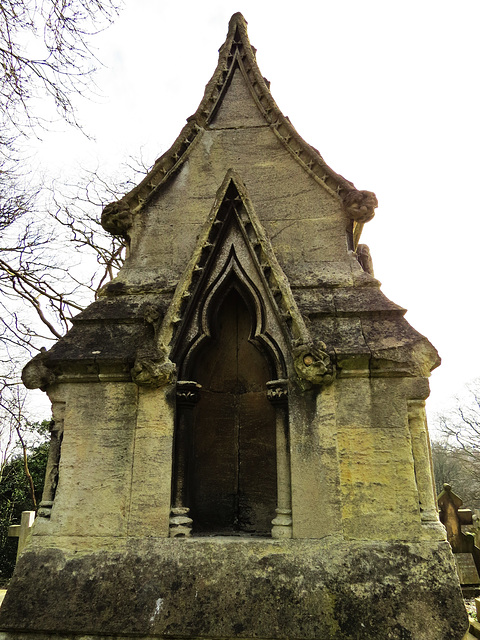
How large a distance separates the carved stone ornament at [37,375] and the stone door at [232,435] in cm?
135

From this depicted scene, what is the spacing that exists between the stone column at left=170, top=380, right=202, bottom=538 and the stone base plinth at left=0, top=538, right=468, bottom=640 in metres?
0.16

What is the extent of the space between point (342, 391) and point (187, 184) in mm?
3141

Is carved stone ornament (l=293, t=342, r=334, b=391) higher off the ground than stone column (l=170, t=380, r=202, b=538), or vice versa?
carved stone ornament (l=293, t=342, r=334, b=391)

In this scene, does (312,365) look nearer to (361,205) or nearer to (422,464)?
(422,464)

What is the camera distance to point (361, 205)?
16.3 feet

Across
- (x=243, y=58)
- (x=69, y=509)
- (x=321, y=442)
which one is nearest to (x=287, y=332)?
(x=321, y=442)

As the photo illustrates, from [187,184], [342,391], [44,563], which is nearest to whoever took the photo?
[44,563]

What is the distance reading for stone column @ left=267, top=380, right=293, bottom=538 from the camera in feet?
12.1

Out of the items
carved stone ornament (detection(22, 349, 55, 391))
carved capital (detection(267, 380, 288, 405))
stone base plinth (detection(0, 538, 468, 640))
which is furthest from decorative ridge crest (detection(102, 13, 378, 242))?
stone base plinth (detection(0, 538, 468, 640))

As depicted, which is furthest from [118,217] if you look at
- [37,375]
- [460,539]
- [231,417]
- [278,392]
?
[460,539]

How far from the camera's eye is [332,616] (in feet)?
10.1

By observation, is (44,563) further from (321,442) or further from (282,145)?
(282,145)

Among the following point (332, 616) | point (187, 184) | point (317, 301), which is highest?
point (187, 184)

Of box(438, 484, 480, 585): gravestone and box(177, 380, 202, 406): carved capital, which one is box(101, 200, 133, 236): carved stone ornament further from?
box(438, 484, 480, 585): gravestone
